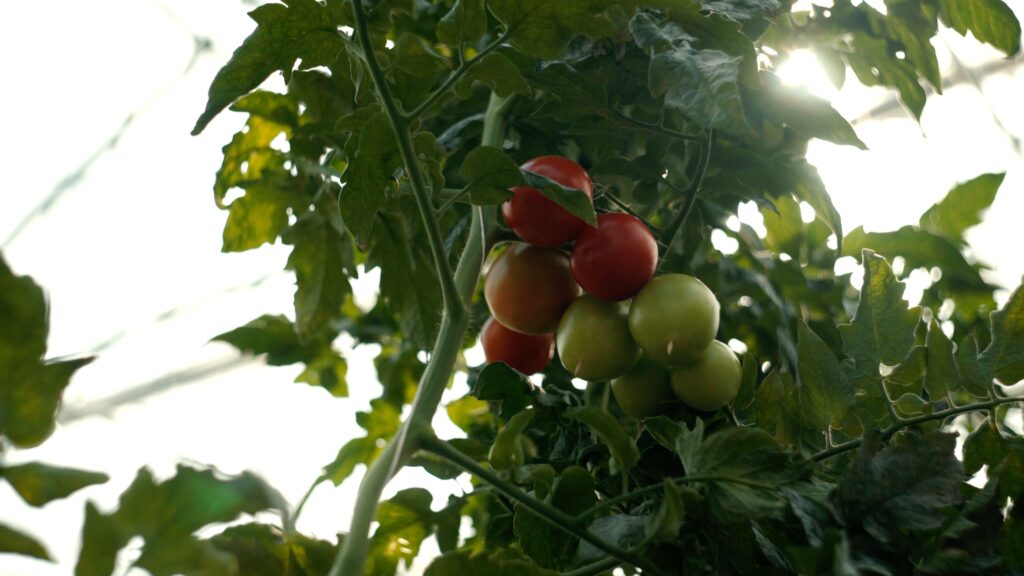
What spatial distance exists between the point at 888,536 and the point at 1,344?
374 millimetres

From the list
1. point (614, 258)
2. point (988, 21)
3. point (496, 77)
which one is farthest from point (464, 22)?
point (988, 21)

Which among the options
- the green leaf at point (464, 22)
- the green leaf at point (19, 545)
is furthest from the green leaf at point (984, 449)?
the green leaf at point (19, 545)

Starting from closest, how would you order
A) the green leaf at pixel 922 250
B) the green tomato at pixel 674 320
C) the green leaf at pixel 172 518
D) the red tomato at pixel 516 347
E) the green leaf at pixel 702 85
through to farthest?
1. the green leaf at pixel 172 518
2. the green leaf at pixel 702 85
3. the green tomato at pixel 674 320
4. the red tomato at pixel 516 347
5. the green leaf at pixel 922 250

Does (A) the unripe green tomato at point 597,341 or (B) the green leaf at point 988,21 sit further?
(B) the green leaf at point 988,21

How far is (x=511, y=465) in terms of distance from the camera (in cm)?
51

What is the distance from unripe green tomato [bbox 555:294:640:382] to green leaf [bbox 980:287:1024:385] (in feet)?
0.65

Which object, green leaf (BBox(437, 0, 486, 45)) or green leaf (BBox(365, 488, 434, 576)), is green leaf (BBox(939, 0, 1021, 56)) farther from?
green leaf (BBox(365, 488, 434, 576))

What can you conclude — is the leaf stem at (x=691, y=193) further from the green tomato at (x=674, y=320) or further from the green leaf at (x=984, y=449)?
the green leaf at (x=984, y=449)

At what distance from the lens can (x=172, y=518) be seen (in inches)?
13.2

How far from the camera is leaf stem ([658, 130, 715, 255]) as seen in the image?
0.61 metres

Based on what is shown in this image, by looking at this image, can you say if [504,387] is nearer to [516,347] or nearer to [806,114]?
[516,347]

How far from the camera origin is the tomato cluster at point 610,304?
0.55 meters

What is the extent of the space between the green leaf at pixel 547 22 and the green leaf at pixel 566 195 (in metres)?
0.06

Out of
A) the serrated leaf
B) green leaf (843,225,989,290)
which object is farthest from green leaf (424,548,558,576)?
the serrated leaf
